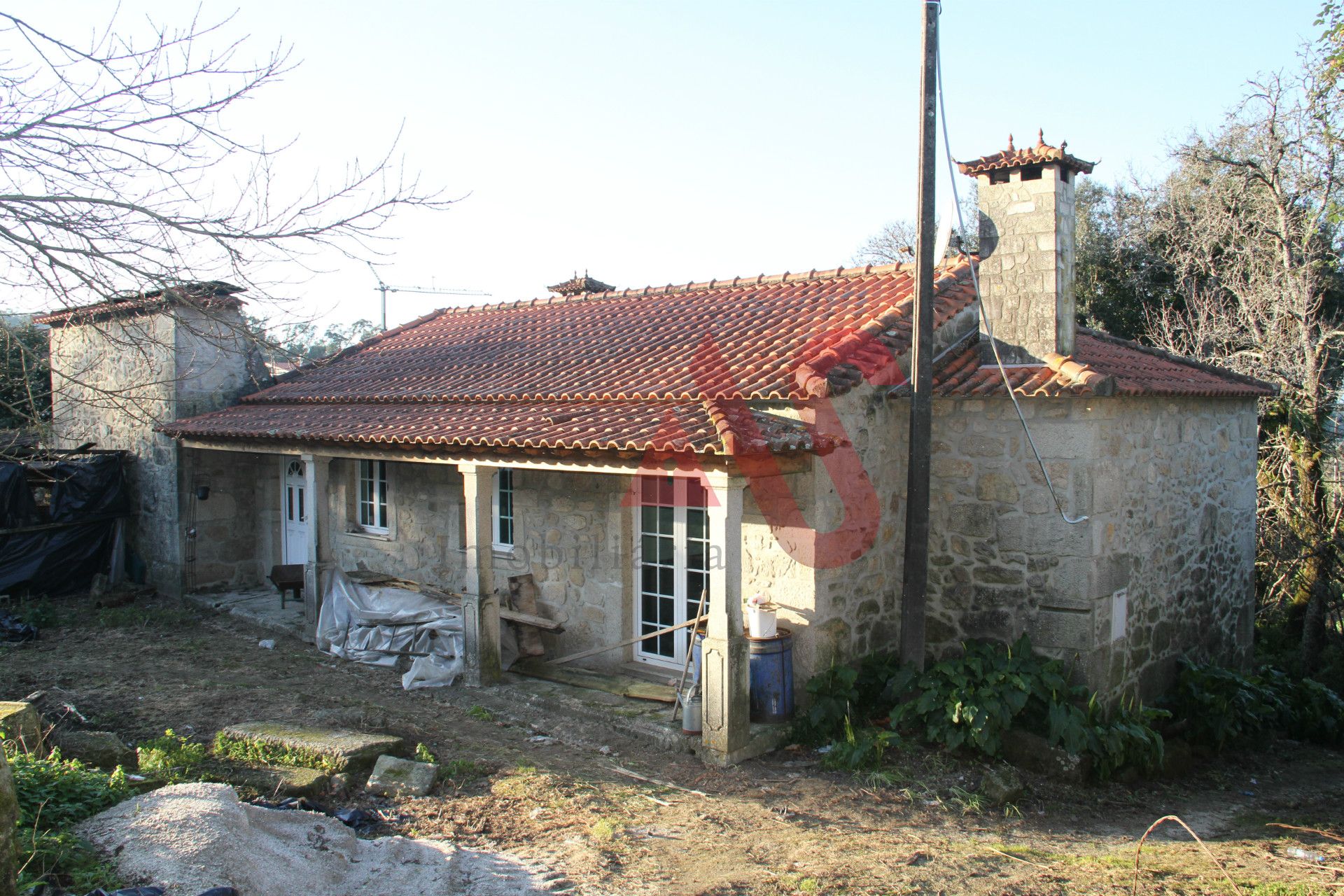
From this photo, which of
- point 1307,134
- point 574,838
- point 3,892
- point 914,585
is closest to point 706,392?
point 914,585

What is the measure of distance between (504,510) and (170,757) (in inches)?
193

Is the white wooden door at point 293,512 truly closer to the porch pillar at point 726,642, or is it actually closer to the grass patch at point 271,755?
the grass patch at point 271,755

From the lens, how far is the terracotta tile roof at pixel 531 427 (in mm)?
7367

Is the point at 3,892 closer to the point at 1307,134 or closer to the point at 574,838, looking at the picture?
the point at 574,838

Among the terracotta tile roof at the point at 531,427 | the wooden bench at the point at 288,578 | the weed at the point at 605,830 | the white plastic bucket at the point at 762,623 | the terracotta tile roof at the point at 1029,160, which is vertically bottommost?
the weed at the point at 605,830

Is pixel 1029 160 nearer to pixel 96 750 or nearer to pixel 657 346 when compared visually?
pixel 657 346

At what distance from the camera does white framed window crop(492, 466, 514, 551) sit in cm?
1067

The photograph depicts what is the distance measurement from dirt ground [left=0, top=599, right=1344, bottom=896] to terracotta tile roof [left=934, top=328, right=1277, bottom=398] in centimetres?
320

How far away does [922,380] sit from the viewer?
24.9 feet

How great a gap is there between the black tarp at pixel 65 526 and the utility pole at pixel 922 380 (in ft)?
39.4

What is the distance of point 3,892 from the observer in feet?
12.7

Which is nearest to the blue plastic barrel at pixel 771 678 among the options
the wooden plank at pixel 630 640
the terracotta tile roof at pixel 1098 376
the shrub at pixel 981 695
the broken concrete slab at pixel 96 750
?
the wooden plank at pixel 630 640

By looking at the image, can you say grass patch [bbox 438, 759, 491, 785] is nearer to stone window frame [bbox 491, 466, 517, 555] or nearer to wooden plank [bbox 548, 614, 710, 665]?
wooden plank [bbox 548, 614, 710, 665]

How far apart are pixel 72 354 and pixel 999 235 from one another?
573 inches
